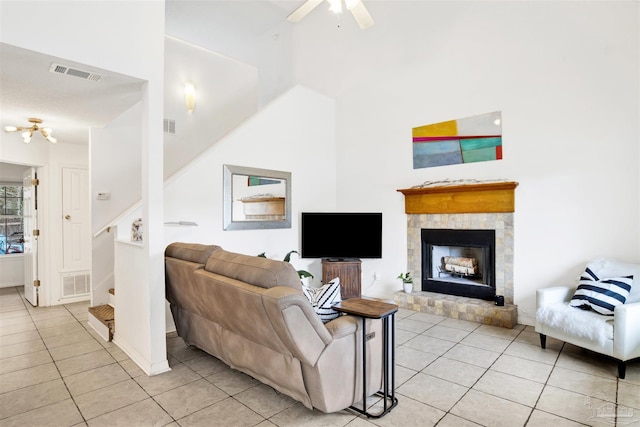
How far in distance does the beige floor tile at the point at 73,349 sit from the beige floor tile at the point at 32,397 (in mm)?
577

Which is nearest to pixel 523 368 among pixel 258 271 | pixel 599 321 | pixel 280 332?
pixel 599 321

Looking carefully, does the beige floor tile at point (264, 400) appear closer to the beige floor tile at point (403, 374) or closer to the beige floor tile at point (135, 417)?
the beige floor tile at point (135, 417)

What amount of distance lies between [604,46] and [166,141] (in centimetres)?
611

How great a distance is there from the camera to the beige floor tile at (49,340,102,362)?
3.38 meters

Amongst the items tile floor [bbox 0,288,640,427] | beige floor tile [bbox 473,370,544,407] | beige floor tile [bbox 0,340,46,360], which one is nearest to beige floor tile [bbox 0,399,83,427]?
tile floor [bbox 0,288,640,427]

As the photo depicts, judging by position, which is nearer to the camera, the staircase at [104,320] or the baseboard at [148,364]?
the baseboard at [148,364]

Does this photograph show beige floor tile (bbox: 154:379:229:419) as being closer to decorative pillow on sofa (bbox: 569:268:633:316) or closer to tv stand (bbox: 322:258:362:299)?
tv stand (bbox: 322:258:362:299)

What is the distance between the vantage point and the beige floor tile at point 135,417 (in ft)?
7.44

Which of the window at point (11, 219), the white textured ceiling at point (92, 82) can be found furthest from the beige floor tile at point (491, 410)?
the window at point (11, 219)

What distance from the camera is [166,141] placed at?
605 cm

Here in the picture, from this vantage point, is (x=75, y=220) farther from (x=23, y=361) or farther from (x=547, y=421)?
(x=547, y=421)

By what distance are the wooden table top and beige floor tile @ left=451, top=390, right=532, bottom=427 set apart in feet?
2.73

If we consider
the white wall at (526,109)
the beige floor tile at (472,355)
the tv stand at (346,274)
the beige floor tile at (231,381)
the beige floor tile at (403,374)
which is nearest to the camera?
the beige floor tile at (231,381)

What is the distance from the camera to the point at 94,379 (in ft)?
9.48
